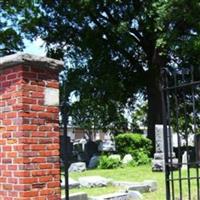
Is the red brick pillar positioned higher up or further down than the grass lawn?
higher up

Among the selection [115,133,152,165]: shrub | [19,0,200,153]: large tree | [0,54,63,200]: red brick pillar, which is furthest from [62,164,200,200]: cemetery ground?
[19,0,200,153]: large tree

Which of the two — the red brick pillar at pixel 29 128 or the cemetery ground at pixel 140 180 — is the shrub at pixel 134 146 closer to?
the cemetery ground at pixel 140 180

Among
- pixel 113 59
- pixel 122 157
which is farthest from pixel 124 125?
pixel 122 157

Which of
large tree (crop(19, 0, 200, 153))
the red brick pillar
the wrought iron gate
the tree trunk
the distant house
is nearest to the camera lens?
the red brick pillar

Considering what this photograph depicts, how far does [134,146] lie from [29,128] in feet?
49.8

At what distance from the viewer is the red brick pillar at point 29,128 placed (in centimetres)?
617

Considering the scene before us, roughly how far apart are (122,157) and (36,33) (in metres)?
10.2

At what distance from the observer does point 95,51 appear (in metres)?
27.8

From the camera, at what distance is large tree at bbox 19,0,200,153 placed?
81.9ft

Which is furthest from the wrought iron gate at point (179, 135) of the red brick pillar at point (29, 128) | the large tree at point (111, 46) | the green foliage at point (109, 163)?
the large tree at point (111, 46)

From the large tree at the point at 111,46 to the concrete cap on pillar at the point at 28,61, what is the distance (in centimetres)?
1714

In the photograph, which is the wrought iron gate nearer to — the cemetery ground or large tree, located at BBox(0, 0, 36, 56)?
the cemetery ground

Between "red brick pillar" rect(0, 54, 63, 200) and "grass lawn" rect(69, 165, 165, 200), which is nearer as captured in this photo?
"red brick pillar" rect(0, 54, 63, 200)

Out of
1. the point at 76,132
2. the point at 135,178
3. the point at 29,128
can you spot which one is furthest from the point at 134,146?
the point at 76,132
